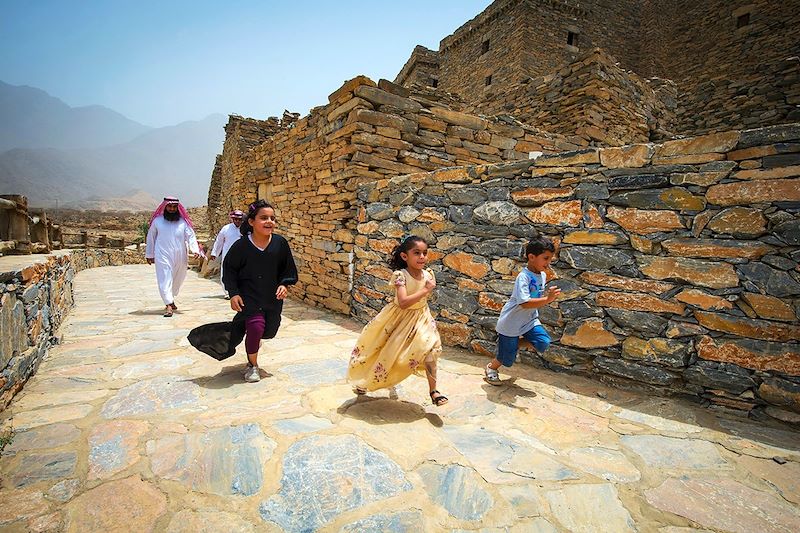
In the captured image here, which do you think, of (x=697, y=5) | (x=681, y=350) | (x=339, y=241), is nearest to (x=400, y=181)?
(x=339, y=241)

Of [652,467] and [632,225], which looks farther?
[632,225]

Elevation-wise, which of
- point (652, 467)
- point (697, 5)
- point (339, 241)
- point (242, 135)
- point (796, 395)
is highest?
point (697, 5)

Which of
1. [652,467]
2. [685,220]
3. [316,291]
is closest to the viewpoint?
[652,467]

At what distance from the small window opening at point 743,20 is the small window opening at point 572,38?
5.03 metres

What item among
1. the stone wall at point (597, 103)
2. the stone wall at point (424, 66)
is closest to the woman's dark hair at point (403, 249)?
the stone wall at point (597, 103)

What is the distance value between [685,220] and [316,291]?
5041 mm

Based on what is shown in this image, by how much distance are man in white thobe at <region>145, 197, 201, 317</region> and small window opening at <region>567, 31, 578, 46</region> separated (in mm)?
15701

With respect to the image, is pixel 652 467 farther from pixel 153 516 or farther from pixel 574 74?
pixel 574 74

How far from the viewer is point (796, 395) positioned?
2.40m

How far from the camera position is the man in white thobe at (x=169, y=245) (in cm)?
551

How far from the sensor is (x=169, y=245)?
220 inches

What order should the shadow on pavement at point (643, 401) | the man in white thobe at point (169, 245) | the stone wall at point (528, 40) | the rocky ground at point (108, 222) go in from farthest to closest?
the rocky ground at point (108, 222)
the stone wall at point (528, 40)
the man in white thobe at point (169, 245)
the shadow on pavement at point (643, 401)

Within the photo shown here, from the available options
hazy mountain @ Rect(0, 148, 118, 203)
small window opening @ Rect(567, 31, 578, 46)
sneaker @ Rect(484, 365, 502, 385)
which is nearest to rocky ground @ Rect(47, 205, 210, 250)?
small window opening @ Rect(567, 31, 578, 46)

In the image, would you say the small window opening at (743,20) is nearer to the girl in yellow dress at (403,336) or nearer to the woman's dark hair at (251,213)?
the girl in yellow dress at (403,336)
